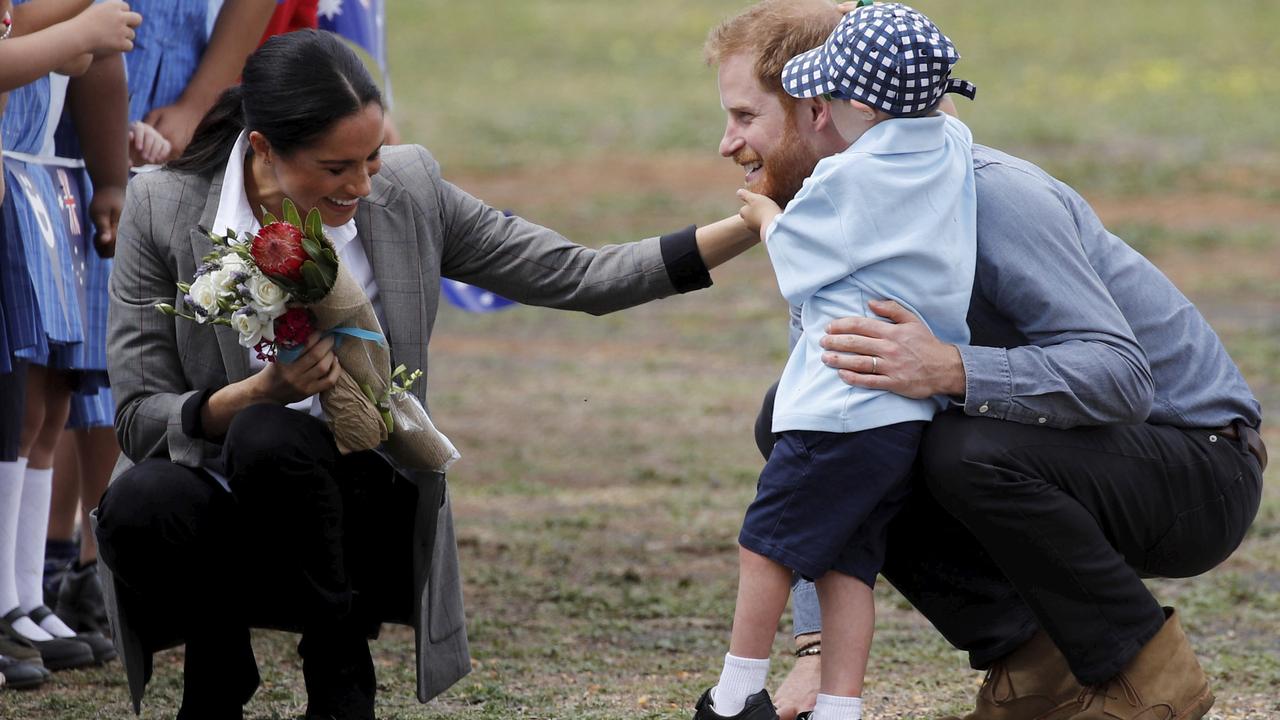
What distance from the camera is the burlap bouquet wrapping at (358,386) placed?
3.22 m

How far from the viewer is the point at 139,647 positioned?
135 inches

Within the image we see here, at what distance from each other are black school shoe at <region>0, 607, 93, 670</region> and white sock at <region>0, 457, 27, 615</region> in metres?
0.06

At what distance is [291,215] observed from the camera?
3.21m

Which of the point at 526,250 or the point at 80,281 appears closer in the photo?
the point at 526,250

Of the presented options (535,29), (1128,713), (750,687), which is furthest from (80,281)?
(535,29)

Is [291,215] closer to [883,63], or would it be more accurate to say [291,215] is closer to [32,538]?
[883,63]

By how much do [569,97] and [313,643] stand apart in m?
18.1

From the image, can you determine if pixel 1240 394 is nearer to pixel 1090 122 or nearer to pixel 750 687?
pixel 750 687

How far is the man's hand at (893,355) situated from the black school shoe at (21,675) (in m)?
1.96

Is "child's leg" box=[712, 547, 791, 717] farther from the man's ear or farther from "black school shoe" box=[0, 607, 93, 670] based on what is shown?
"black school shoe" box=[0, 607, 93, 670]

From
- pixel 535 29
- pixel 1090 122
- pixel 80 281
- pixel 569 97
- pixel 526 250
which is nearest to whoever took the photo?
pixel 526 250

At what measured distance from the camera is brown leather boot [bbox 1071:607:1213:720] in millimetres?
3275

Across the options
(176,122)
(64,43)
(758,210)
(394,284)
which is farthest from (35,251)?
(758,210)

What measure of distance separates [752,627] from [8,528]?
1.98 metres
